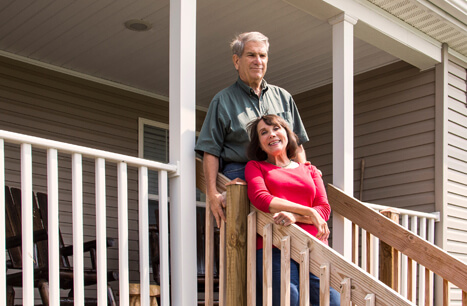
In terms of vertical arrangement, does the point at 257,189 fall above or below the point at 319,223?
above

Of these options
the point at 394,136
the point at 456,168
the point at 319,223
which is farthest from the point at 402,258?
the point at 319,223

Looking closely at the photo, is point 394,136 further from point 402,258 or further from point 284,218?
point 284,218

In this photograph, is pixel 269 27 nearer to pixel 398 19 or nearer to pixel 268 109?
pixel 398 19

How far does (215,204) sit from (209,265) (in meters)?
0.31

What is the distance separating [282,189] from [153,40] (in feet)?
9.88

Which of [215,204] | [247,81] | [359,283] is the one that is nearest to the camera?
[359,283]

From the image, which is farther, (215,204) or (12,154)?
(12,154)

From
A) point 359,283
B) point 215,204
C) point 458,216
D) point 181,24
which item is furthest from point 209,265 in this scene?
point 458,216

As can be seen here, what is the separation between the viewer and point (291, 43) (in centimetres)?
541

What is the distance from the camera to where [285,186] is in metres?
2.72

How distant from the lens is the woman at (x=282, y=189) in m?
2.63

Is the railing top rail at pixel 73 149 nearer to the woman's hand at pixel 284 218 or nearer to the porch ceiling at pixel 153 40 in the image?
the woman's hand at pixel 284 218

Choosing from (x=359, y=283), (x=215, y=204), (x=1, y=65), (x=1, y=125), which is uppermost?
(x=1, y=65)

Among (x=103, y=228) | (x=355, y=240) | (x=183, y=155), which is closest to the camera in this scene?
(x=103, y=228)
